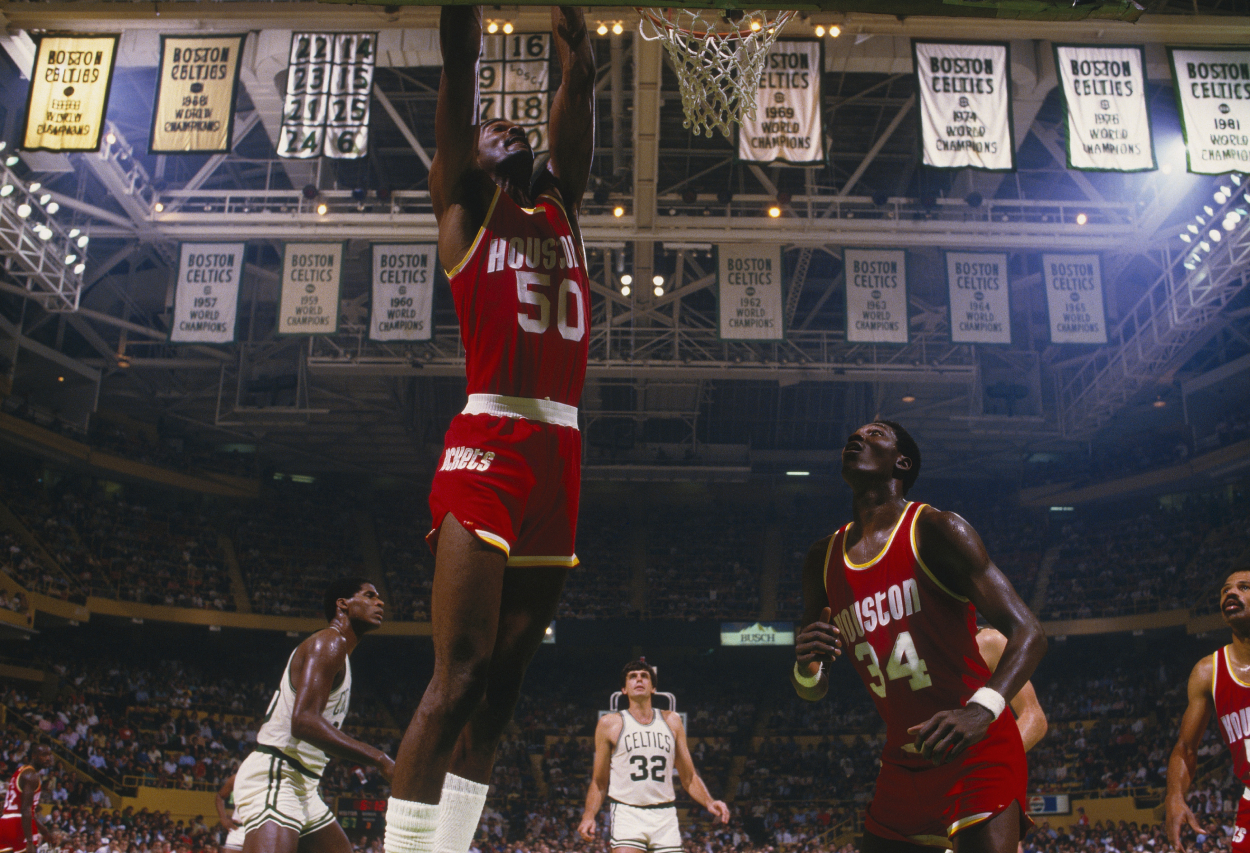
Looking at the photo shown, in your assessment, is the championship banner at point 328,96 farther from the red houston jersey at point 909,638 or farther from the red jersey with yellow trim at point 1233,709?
the red jersey with yellow trim at point 1233,709

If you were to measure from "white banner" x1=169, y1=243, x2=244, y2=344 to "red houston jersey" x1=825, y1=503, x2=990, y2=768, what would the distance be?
48.3 feet

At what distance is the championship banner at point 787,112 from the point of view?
43.1 ft

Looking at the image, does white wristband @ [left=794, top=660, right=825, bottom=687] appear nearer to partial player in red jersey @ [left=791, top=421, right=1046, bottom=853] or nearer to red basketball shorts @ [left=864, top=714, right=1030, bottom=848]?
partial player in red jersey @ [left=791, top=421, right=1046, bottom=853]

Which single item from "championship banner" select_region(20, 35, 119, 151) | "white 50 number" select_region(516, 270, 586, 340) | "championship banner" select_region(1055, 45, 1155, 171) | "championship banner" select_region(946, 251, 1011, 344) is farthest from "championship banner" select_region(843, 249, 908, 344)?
"white 50 number" select_region(516, 270, 586, 340)

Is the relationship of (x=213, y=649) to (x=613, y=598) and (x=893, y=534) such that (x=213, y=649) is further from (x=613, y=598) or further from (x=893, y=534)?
(x=893, y=534)

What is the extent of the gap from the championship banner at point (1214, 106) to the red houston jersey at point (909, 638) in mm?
11397

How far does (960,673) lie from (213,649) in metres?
30.5

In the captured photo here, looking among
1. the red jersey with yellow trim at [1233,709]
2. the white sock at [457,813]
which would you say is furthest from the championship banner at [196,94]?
the red jersey with yellow trim at [1233,709]

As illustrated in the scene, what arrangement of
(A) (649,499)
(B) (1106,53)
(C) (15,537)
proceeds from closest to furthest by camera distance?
1. (B) (1106,53)
2. (C) (15,537)
3. (A) (649,499)

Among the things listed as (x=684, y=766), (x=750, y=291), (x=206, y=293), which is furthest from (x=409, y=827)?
(x=206, y=293)

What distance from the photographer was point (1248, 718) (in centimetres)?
593

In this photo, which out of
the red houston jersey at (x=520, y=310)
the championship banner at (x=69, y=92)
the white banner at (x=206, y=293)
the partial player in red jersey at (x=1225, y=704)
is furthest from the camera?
the white banner at (x=206, y=293)

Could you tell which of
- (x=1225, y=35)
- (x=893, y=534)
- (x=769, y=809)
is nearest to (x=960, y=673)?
(x=893, y=534)

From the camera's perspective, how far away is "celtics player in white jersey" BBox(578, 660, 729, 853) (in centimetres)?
818
